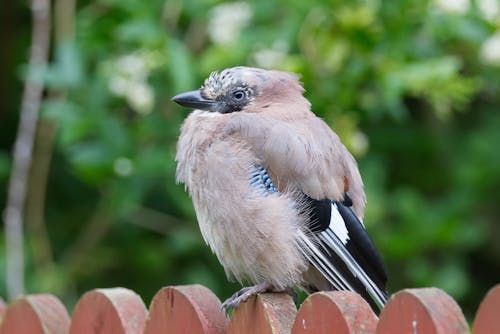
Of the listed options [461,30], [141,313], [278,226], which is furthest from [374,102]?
[141,313]

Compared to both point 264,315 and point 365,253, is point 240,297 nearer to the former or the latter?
point 264,315

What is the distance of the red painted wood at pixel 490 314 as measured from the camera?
1.45 metres

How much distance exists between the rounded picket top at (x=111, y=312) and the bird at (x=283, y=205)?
12.3 inches

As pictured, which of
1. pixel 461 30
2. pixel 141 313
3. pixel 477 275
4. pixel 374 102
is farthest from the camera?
pixel 477 275

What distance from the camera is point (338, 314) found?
1.67m

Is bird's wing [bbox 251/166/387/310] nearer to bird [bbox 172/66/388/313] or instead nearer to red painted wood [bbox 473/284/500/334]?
bird [bbox 172/66/388/313]

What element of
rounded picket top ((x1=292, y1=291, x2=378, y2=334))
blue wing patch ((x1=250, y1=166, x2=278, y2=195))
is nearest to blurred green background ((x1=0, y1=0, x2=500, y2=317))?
blue wing patch ((x1=250, y1=166, x2=278, y2=195))

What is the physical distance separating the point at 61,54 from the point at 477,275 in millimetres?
2565

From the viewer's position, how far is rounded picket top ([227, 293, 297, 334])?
1.84 metres

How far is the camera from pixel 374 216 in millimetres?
3711

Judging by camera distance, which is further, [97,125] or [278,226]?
[97,125]

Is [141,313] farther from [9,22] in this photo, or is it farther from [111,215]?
[9,22]

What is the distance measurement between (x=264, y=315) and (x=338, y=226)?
0.58 m

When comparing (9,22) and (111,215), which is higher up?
(9,22)
